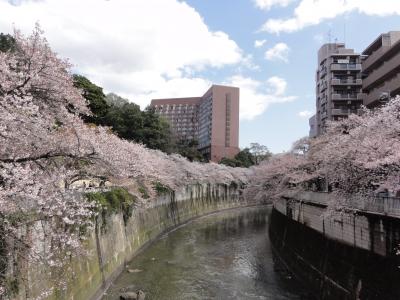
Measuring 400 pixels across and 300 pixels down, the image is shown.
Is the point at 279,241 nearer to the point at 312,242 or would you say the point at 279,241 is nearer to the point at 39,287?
the point at 312,242

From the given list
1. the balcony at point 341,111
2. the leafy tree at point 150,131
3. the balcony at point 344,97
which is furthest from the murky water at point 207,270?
the balcony at point 344,97

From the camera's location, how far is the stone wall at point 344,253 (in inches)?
585

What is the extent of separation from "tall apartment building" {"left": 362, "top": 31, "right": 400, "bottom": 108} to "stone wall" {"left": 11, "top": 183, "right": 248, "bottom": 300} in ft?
73.2

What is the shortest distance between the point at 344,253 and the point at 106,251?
10843mm

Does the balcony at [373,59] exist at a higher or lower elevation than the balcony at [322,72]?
lower

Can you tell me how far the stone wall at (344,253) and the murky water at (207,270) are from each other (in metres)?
1.39

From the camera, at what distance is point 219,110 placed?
11238cm

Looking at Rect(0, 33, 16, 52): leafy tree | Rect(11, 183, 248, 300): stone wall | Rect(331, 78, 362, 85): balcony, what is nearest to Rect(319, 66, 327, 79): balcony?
Rect(331, 78, 362, 85): balcony

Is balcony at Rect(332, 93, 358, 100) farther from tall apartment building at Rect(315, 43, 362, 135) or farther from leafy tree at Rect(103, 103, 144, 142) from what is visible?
leafy tree at Rect(103, 103, 144, 142)

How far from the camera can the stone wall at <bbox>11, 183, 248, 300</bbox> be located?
12.0 m

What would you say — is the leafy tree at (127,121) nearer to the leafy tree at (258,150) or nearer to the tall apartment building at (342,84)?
the tall apartment building at (342,84)

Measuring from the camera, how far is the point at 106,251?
19.3m

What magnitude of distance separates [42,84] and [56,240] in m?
4.80

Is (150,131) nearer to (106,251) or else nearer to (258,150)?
(106,251)
